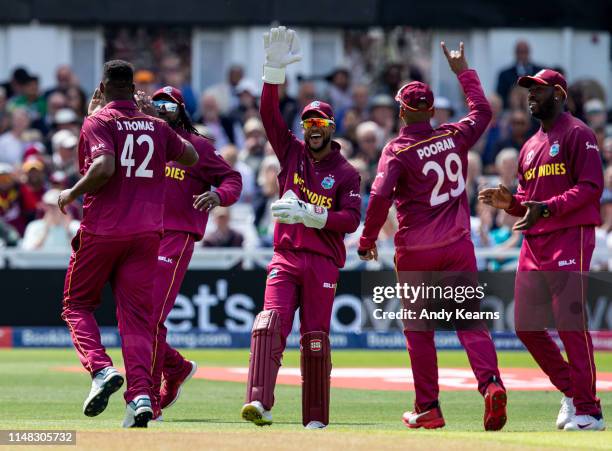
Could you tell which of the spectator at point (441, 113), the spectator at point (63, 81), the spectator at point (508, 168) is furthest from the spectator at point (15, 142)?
the spectator at point (508, 168)

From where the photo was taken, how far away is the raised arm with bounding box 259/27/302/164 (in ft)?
34.0

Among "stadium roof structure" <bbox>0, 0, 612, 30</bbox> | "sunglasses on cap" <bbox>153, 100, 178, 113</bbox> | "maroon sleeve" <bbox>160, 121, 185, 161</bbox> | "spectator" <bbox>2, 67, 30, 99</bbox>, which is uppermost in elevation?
"stadium roof structure" <bbox>0, 0, 612, 30</bbox>

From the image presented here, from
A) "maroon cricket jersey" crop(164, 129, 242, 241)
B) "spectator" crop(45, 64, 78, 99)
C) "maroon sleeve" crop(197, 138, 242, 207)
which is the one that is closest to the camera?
"maroon cricket jersey" crop(164, 129, 242, 241)

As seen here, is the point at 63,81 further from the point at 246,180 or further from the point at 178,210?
the point at 178,210

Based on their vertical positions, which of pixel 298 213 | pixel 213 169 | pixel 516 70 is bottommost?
pixel 298 213

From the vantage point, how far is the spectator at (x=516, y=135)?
21578mm

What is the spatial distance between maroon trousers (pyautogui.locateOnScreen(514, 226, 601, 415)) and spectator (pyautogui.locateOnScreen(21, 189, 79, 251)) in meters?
9.87

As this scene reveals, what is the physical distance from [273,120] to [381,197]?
0.98 m

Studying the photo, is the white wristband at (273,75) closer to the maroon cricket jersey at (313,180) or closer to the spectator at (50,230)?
the maroon cricket jersey at (313,180)

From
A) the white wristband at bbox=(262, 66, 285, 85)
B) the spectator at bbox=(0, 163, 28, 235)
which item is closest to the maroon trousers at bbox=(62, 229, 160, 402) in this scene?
the white wristband at bbox=(262, 66, 285, 85)

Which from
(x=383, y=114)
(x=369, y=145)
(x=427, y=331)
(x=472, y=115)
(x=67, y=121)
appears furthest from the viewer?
(x=383, y=114)

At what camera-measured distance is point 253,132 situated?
21031mm

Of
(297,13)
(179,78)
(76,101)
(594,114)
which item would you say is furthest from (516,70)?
(76,101)

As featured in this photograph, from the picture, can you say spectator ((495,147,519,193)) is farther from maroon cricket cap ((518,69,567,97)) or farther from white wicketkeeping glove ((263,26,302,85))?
white wicketkeeping glove ((263,26,302,85))
